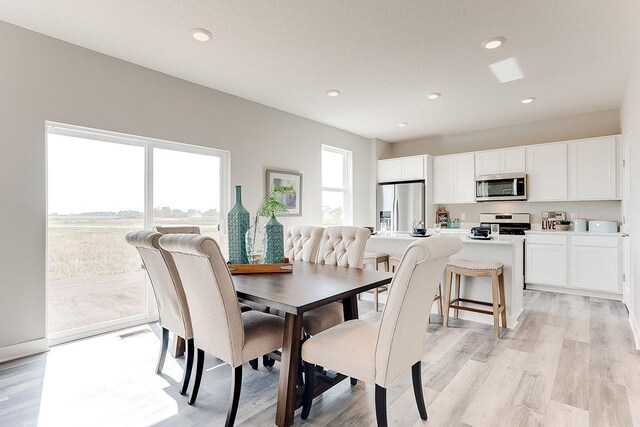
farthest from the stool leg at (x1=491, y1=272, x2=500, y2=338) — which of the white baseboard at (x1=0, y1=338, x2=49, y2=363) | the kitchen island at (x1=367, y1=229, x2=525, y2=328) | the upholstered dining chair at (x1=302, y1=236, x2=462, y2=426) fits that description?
the white baseboard at (x1=0, y1=338, x2=49, y2=363)

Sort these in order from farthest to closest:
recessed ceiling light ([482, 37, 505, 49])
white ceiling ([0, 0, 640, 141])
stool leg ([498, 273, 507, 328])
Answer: stool leg ([498, 273, 507, 328]) < recessed ceiling light ([482, 37, 505, 49]) < white ceiling ([0, 0, 640, 141])

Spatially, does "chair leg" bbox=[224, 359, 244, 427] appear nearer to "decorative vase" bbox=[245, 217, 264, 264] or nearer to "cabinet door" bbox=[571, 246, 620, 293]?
"decorative vase" bbox=[245, 217, 264, 264]

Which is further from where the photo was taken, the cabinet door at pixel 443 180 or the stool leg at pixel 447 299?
the cabinet door at pixel 443 180

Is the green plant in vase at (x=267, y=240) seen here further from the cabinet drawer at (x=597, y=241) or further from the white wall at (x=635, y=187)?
the cabinet drawer at (x=597, y=241)

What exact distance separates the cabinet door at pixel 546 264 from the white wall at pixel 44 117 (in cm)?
422

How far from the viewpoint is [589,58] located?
3160mm

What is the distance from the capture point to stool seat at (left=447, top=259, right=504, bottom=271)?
10.3 feet

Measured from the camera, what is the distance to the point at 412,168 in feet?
20.2

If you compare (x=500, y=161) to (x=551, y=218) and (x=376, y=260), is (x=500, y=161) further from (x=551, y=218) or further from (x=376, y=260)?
(x=376, y=260)

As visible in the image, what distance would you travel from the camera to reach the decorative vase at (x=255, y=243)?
2465 millimetres

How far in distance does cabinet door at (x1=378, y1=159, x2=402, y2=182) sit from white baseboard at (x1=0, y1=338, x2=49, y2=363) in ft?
17.6

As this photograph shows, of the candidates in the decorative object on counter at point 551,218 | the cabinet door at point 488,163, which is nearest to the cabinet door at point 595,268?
the decorative object on counter at point 551,218

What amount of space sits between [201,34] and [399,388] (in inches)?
118

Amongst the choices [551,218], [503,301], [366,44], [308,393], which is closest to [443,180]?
[551,218]
